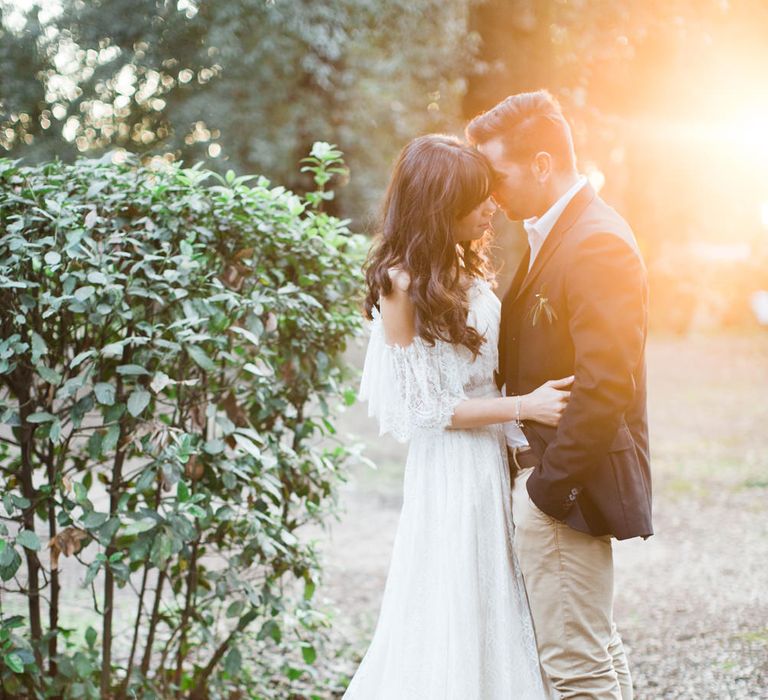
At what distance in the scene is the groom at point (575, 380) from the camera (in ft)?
7.83

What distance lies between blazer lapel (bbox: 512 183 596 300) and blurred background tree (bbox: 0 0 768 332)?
769cm

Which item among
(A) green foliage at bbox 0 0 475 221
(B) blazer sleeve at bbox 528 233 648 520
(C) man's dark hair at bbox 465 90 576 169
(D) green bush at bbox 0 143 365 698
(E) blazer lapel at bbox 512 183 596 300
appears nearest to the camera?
(B) blazer sleeve at bbox 528 233 648 520

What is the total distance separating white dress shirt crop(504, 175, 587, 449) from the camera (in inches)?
105

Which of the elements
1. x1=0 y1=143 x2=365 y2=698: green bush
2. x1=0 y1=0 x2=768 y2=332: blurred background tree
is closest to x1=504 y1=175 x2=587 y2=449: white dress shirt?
x1=0 y1=143 x2=365 y2=698: green bush

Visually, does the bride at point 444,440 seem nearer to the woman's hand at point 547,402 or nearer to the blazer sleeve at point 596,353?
the woman's hand at point 547,402

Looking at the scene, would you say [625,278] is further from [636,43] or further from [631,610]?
[636,43]

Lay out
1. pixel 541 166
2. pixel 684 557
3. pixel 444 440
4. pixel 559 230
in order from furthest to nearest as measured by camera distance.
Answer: pixel 684 557, pixel 444 440, pixel 541 166, pixel 559 230

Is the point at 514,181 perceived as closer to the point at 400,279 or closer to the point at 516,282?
the point at 516,282

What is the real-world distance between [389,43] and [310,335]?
355 inches

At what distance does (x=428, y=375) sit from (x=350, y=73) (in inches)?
392

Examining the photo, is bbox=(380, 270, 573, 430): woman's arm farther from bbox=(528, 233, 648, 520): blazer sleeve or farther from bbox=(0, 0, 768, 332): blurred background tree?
bbox=(0, 0, 768, 332): blurred background tree

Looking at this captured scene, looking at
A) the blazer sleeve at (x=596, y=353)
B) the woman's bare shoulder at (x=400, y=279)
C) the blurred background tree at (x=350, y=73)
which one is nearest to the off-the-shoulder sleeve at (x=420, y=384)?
the woman's bare shoulder at (x=400, y=279)

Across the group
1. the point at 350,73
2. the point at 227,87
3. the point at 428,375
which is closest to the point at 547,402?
the point at 428,375

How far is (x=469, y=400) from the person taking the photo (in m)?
2.74
